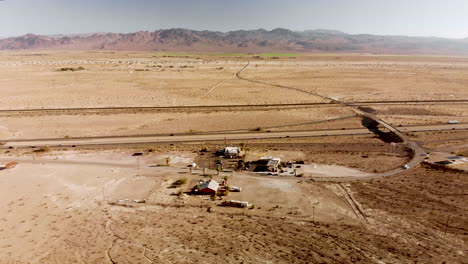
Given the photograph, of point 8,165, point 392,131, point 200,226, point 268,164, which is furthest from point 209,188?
point 392,131

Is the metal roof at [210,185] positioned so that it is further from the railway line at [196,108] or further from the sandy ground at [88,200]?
the railway line at [196,108]

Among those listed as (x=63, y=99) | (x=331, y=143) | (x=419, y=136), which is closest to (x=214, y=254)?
(x=331, y=143)

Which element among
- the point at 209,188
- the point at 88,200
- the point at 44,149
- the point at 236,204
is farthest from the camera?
the point at 44,149

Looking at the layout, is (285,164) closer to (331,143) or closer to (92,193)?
(331,143)

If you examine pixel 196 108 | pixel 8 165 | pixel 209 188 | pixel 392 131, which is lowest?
pixel 209 188

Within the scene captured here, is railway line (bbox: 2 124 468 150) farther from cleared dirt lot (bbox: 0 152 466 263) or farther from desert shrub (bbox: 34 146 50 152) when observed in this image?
cleared dirt lot (bbox: 0 152 466 263)

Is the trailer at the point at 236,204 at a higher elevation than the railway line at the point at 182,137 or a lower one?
lower

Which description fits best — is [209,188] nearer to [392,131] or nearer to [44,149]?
[44,149]

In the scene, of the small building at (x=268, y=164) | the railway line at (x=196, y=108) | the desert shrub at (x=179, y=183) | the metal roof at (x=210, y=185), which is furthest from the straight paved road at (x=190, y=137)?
the metal roof at (x=210, y=185)

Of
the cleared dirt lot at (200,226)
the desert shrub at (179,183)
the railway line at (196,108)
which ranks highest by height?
the railway line at (196,108)

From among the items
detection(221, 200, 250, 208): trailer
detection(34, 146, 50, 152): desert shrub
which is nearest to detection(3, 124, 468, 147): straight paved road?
detection(34, 146, 50, 152): desert shrub
